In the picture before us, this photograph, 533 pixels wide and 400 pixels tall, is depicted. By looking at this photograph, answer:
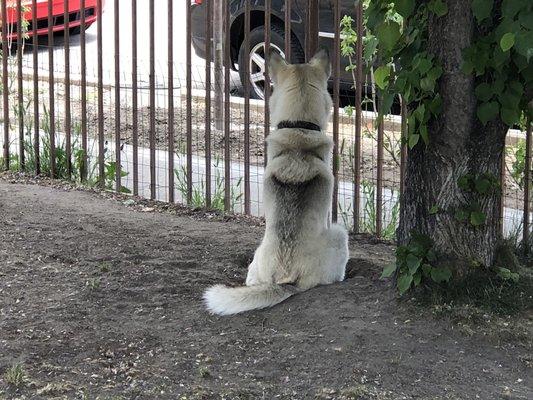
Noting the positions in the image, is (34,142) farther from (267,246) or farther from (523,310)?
(523,310)

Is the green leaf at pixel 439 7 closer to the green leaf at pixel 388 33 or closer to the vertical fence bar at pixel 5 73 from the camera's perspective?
the green leaf at pixel 388 33

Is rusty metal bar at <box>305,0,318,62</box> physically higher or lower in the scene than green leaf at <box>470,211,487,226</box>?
higher

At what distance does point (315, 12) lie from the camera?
6555 mm

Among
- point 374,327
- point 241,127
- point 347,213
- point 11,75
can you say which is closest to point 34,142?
point 11,75

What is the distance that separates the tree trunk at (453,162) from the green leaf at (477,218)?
82 mm

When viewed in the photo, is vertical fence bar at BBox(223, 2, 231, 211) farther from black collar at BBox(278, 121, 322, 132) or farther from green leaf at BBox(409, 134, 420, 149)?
green leaf at BBox(409, 134, 420, 149)

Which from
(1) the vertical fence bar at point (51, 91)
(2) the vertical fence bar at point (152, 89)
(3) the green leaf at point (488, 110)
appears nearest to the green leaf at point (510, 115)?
(3) the green leaf at point (488, 110)

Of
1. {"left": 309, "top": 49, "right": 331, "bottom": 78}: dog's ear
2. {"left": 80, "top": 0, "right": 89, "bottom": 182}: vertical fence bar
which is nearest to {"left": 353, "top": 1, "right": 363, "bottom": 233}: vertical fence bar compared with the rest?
{"left": 309, "top": 49, "right": 331, "bottom": 78}: dog's ear

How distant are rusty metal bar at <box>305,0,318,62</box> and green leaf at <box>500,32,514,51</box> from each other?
2788mm

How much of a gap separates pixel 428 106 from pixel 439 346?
3.95 feet

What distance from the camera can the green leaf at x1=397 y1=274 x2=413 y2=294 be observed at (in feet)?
14.9

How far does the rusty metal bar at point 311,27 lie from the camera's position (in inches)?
257

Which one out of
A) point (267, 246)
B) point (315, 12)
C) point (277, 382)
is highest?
point (315, 12)

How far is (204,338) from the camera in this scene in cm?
468
